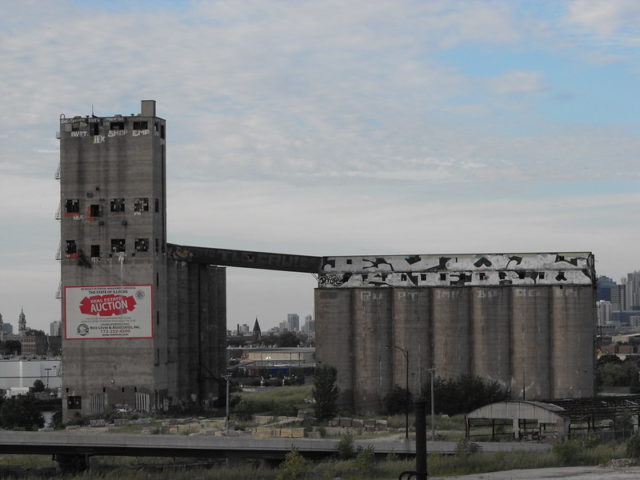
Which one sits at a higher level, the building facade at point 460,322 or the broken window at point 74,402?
the building facade at point 460,322

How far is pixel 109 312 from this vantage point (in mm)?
121000

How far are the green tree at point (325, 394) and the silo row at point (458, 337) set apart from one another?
3.66 metres

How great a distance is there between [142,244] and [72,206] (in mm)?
8431

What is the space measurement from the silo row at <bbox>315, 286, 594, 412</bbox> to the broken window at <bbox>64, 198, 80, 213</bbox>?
27.2 m

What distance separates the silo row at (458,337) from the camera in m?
122

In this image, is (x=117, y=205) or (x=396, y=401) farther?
(x=396, y=401)

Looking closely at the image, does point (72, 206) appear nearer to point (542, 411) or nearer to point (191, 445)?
point (191, 445)

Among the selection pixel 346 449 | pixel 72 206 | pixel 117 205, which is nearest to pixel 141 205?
pixel 117 205

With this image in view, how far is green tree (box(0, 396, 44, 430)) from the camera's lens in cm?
14788

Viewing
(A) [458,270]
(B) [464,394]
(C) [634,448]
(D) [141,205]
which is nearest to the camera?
(C) [634,448]

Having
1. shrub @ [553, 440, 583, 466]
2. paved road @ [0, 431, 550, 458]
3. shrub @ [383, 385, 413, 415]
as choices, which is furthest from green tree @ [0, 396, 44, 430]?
shrub @ [553, 440, 583, 466]

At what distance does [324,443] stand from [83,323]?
153ft

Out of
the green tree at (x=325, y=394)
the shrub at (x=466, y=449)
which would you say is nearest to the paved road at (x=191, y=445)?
the shrub at (x=466, y=449)

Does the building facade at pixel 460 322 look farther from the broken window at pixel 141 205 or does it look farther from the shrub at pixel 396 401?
the broken window at pixel 141 205
